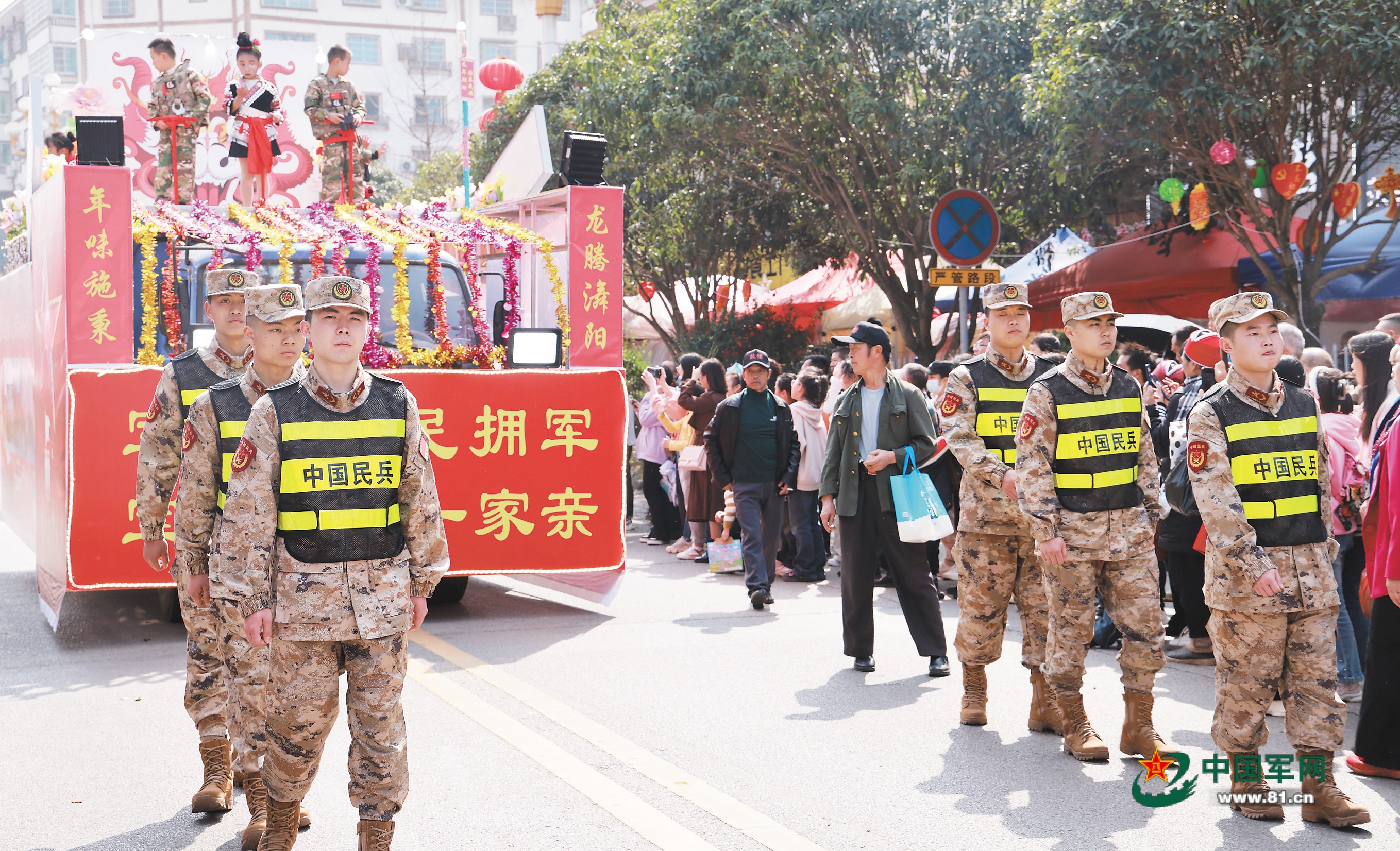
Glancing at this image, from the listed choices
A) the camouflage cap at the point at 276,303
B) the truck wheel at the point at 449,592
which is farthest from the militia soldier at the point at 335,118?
the camouflage cap at the point at 276,303

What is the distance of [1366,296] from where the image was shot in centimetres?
1444

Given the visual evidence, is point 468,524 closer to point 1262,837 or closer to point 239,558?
point 239,558

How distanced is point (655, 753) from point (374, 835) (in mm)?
1880

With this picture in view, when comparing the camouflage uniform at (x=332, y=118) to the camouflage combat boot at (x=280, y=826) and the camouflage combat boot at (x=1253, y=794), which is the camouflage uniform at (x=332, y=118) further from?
the camouflage combat boot at (x=1253, y=794)

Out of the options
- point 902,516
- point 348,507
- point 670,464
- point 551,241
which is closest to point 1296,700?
point 902,516

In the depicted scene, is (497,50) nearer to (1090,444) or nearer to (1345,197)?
(1345,197)

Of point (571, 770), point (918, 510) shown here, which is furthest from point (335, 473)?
point (918, 510)

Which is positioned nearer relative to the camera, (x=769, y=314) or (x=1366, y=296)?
(x=1366, y=296)

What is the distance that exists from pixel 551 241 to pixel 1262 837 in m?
6.82

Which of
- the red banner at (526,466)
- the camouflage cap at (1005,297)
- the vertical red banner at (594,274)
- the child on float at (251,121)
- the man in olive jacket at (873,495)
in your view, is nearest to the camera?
the camouflage cap at (1005,297)

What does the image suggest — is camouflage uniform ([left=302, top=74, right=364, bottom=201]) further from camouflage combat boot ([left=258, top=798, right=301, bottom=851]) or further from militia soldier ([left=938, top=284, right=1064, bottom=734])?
camouflage combat boot ([left=258, top=798, right=301, bottom=851])

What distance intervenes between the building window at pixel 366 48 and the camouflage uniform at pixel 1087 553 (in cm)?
5952

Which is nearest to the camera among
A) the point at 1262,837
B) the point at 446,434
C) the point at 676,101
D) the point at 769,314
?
the point at 1262,837

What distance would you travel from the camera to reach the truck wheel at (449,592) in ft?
31.3
